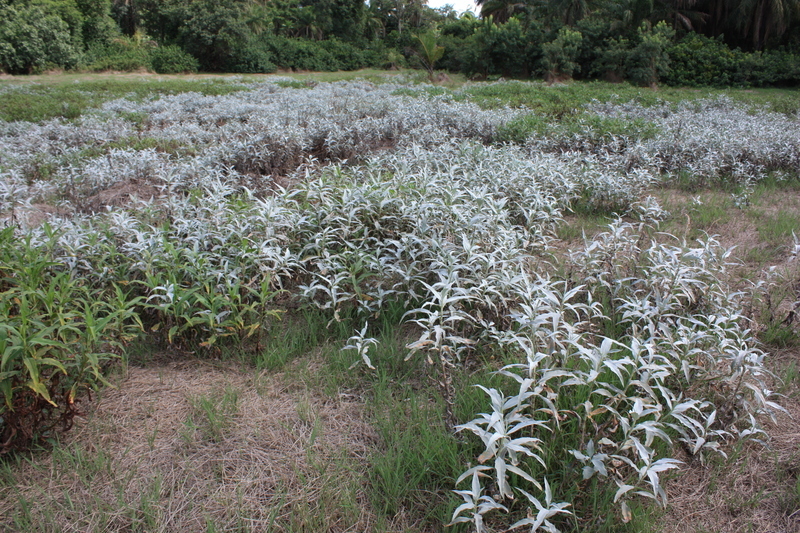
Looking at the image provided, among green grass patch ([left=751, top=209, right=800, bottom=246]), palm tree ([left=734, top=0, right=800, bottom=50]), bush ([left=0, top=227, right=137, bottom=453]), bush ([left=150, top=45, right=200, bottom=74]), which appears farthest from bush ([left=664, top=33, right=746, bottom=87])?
bush ([left=150, top=45, right=200, bottom=74])

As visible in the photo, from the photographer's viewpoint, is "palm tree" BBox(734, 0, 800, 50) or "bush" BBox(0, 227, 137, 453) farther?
"palm tree" BBox(734, 0, 800, 50)

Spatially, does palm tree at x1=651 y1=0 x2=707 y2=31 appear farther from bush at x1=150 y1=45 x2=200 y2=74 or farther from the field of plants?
bush at x1=150 y1=45 x2=200 y2=74

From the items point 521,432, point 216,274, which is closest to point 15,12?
point 216,274

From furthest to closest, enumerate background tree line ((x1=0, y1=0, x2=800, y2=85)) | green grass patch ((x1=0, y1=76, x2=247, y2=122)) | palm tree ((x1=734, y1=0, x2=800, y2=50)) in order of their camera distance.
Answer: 1. palm tree ((x1=734, y1=0, x2=800, y2=50))
2. background tree line ((x1=0, y1=0, x2=800, y2=85))
3. green grass patch ((x1=0, y1=76, x2=247, y2=122))

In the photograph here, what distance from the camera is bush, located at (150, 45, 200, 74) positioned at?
2778 cm

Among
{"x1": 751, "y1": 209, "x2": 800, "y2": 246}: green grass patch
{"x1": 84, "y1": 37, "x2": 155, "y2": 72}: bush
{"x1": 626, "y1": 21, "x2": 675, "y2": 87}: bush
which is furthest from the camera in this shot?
{"x1": 84, "y1": 37, "x2": 155, "y2": 72}: bush

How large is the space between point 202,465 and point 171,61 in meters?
31.9

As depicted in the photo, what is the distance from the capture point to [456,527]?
5.22ft

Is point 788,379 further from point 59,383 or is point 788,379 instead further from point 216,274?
point 59,383

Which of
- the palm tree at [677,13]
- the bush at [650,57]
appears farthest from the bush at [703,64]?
the palm tree at [677,13]

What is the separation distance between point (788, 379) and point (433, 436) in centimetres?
172

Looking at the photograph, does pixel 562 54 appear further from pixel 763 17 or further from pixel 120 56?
pixel 120 56

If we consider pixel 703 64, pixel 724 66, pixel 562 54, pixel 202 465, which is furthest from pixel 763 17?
pixel 202 465

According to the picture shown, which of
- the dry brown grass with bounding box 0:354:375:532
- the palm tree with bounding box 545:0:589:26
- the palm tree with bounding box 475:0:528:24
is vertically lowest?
the dry brown grass with bounding box 0:354:375:532
